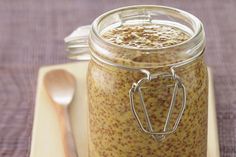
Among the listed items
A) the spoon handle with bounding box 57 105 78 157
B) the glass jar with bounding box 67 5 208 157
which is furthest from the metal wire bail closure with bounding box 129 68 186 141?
the spoon handle with bounding box 57 105 78 157

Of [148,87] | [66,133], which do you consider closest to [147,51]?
[148,87]

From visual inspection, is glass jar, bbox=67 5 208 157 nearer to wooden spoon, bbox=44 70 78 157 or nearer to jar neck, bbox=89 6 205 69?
jar neck, bbox=89 6 205 69

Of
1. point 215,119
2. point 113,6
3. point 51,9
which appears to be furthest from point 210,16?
point 215,119

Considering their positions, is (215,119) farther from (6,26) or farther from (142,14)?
(6,26)

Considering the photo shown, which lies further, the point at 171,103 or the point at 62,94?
the point at 62,94

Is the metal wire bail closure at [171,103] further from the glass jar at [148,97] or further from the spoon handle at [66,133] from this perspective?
the spoon handle at [66,133]

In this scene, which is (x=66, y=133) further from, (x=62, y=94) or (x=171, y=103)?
(x=171, y=103)

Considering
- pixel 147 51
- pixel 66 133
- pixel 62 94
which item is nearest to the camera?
pixel 147 51

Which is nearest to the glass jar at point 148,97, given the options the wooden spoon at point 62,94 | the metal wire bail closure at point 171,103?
the metal wire bail closure at point 171,103
